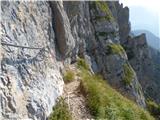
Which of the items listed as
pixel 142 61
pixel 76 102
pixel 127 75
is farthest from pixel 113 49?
pixel 142 61

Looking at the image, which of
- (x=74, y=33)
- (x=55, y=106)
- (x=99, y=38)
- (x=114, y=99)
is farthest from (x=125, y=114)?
(x=99, y=38)

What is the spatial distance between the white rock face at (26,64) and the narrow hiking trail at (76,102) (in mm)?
590

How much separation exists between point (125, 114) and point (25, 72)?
17.8 feet

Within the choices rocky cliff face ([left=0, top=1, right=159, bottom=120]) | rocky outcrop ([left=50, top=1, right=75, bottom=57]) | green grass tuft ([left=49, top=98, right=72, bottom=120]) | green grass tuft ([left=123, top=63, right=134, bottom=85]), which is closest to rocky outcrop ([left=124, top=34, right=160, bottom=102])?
green grass tuft ([left=123, top=63, right=134, bottom=85])

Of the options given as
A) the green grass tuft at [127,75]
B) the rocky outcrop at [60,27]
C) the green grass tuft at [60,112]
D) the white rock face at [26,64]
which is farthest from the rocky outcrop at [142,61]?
the green grass tuft at [60,112]

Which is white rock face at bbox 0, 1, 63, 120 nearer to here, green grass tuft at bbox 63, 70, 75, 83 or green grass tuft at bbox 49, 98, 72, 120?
green grass tuft at bbox 49, 98, 72, 120

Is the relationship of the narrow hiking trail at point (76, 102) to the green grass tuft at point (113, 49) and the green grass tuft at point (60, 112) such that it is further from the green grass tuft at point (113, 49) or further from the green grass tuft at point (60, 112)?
the green grass tuft at point (113, 49)

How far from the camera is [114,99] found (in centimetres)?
2055

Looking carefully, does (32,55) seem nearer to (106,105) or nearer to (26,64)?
(26,64)

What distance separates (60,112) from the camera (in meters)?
17.8

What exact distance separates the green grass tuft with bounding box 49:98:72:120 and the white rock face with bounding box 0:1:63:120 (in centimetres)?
24

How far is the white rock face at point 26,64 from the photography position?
579 inches

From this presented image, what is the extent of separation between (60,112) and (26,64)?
104 inches

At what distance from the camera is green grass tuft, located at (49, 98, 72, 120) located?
1741 cm
